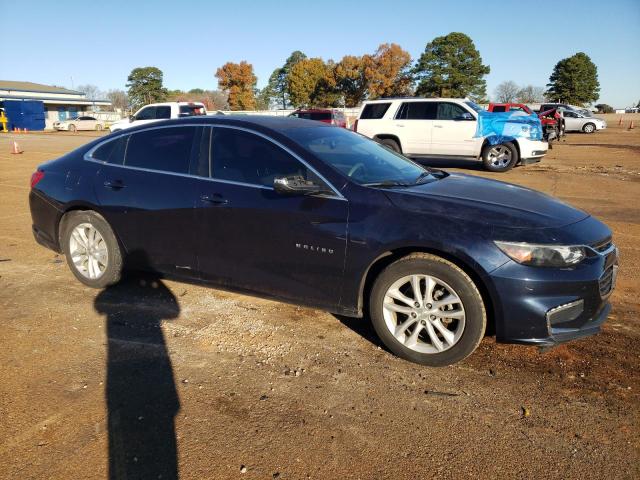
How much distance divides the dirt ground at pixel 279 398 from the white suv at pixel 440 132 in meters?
9.17

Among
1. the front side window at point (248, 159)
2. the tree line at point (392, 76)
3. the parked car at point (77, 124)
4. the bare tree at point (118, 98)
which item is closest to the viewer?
the front side window at point (248, 159)

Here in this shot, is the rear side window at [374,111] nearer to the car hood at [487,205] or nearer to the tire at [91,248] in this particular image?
the car hood at [487,205]

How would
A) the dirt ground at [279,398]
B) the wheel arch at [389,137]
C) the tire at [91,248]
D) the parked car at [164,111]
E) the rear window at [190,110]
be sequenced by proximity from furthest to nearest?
the rear window at [190,110] → the parked car at [164,111] → the wheel arch at [389,137] → the tire at [91,248] → the dirt ground at [279,398]

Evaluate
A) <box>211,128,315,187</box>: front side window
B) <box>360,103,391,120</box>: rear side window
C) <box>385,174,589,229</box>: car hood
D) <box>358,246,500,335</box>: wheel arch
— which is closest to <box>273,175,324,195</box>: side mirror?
<box>211,128,315,187</box>: front side window

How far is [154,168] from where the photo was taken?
4.10 meters

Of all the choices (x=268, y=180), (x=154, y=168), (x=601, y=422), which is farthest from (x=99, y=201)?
(x=601, y=422)

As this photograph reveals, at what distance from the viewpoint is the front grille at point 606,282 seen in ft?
9.92

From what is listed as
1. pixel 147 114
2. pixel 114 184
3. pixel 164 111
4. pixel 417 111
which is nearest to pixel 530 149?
pixel 417 111

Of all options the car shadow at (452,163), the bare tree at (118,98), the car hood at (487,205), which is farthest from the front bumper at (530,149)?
the bare tree at (118,98)

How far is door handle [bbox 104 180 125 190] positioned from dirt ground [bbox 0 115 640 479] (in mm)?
1002

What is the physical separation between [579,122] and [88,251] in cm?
3542

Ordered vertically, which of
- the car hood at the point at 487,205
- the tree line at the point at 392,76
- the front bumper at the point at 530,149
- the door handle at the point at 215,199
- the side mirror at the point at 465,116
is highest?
the tree line at the point at 392,76

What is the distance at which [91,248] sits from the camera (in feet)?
14.7

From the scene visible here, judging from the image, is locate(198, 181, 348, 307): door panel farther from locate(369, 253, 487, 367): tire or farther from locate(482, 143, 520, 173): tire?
locate(482, 143, 520, 173): tire
